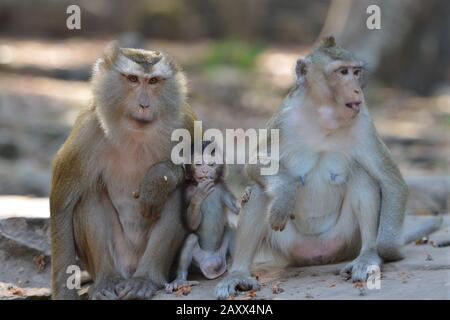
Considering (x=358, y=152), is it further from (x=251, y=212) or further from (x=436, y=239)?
(x=436, y=239)

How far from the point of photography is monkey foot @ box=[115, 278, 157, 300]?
661 cm

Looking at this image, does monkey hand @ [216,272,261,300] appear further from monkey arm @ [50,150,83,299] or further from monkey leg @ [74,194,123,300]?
monkey arm @ [50,150,83,299]

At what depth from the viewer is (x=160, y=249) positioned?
22.5 feet

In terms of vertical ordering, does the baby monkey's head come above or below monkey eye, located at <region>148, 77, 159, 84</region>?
below

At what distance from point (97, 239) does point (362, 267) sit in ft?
6.85

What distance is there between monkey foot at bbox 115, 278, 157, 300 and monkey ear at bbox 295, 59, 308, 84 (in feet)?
6.58

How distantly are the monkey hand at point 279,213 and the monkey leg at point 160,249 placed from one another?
79 centimetres

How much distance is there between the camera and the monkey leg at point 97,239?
6.86 meters

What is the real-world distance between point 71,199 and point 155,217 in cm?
68

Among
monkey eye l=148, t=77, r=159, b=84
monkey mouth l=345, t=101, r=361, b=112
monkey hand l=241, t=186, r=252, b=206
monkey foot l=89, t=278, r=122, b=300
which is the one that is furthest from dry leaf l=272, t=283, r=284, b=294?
monkey eye l=148, t=77, r=159, b=84

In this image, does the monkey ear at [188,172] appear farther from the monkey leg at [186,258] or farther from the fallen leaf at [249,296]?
the fallen leaf at [249,296]

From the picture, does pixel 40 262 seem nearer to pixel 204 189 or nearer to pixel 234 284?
pixel 204 189

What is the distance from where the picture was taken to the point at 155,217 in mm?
6887

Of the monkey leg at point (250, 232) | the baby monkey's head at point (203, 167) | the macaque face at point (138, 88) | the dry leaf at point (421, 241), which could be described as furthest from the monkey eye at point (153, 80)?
the dry leaf at point (421, 241)
